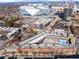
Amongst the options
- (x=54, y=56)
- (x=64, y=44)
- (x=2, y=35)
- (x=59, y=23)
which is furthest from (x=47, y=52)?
(x=59, y=23)

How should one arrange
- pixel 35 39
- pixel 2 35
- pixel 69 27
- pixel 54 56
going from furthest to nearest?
pixel 69 27 → pixel 2 35 → pixel 35 39 → pixel 54 56

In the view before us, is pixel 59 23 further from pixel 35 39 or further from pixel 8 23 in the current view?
pixel 35 39

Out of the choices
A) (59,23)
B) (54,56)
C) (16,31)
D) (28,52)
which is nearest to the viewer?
(54,56)

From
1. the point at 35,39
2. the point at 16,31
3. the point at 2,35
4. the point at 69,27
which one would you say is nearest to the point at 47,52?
the point at 35,39

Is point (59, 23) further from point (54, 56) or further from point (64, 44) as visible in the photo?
point (54, 56)

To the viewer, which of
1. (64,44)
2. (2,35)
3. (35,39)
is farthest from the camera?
(2,35)

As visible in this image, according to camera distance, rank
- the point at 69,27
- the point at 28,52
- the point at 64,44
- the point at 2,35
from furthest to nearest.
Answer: the point at 69,27 → the point at 2,35 → the point at 64,44 → the point at 28,52

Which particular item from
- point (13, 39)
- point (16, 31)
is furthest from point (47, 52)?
point (16, 31)

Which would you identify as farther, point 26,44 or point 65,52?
point 26,44

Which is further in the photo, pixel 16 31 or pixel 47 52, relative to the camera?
pixel 16 31
